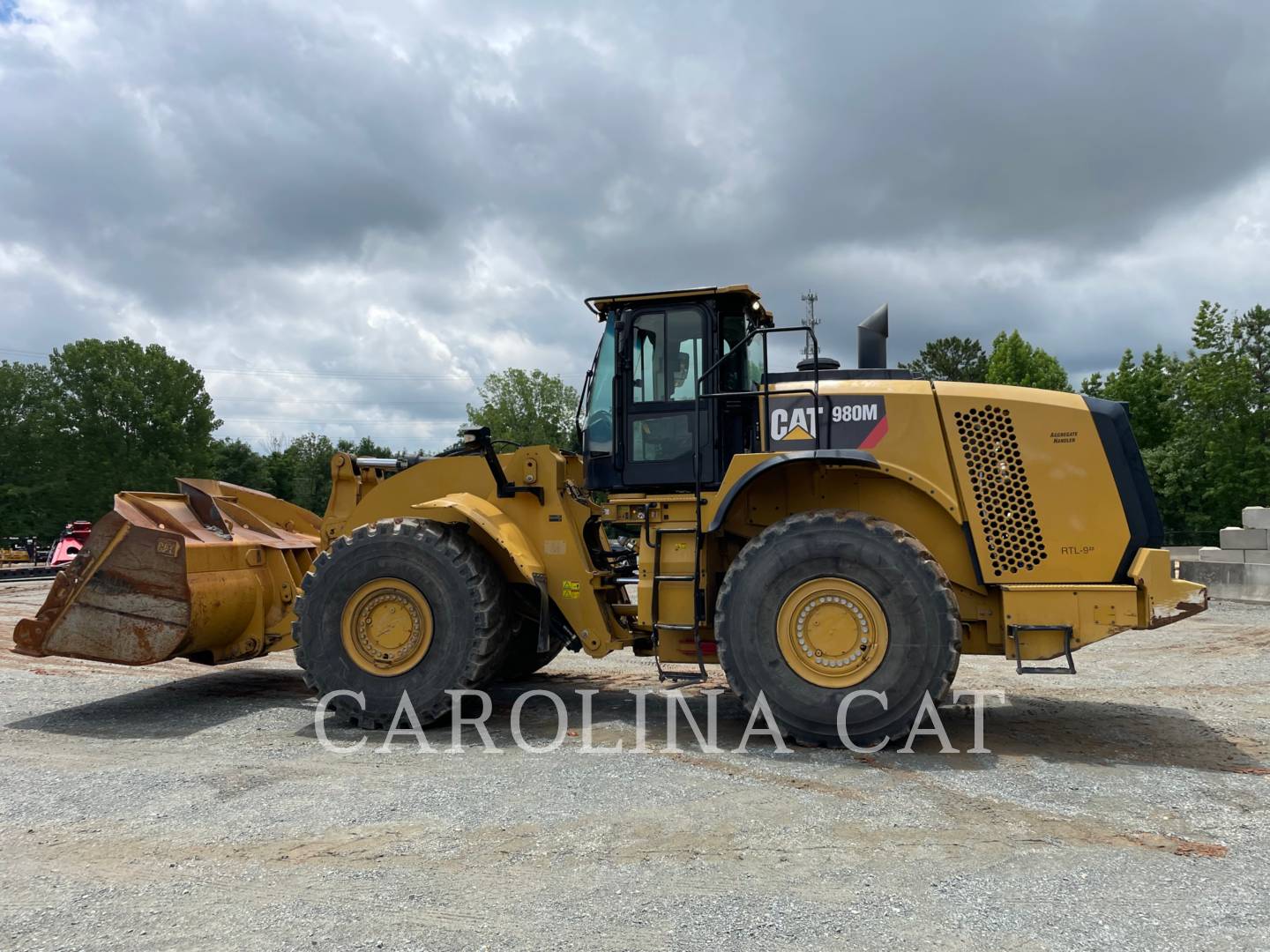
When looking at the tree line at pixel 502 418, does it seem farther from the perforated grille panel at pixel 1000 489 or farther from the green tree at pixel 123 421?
the perforated grille panel at pixel 1000 489

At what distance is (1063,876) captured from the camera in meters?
3.82

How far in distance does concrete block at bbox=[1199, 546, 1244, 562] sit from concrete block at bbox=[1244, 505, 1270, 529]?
0.49 metres

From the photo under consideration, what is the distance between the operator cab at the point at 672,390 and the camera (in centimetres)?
679

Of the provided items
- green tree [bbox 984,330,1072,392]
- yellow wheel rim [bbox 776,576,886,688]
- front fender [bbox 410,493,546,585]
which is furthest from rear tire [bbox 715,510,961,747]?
green tree [bbox 984,330,1072,392]

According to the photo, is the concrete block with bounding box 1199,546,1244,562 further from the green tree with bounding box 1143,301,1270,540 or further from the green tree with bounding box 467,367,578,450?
the green tree with bounding box 467,367,578,450

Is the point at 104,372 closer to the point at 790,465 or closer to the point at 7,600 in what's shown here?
the point at 7,600

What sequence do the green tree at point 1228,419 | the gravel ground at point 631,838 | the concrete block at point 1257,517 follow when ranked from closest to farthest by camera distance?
the gravel ground at point 631,838 < the concrete block at point 1257,517 < the green tree at point 1228,419

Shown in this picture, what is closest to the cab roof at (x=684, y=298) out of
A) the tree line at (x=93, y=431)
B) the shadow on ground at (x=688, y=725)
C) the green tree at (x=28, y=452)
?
the shadow on ground at (x=688, y=725)

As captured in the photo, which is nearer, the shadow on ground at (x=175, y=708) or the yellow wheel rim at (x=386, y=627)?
the yellow wheel rim at (x=386, y=627)

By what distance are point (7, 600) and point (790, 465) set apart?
18085 millimetres

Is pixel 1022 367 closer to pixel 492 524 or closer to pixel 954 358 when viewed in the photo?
pixel 954 358

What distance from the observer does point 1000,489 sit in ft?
20.0

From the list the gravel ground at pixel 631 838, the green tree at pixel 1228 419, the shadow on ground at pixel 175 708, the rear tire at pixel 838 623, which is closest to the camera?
the gravel ground at pixel 631 838

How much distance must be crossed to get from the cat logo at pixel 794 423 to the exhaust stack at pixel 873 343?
2.97 feet
